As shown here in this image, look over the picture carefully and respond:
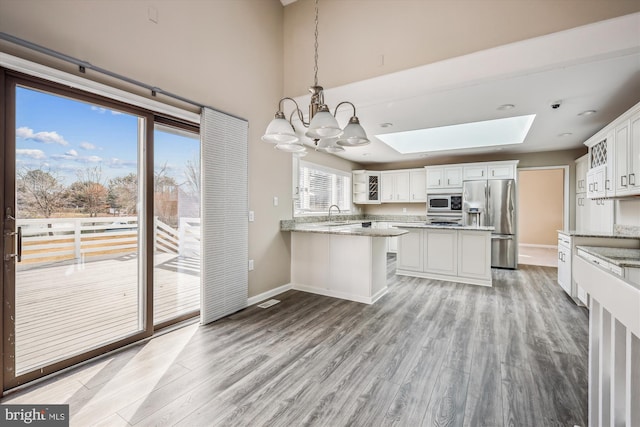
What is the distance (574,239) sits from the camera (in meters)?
3.70

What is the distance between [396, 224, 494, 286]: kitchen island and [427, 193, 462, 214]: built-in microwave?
2007mm

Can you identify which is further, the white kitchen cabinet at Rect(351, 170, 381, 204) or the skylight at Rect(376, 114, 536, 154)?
the white kitchen cabinet at Rect(351, 170, 381, 204)

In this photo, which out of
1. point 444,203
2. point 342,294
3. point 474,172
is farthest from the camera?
point 444,203

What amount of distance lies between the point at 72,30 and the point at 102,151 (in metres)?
0.86

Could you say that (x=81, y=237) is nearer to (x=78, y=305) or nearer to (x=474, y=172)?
(x=78, y=305)

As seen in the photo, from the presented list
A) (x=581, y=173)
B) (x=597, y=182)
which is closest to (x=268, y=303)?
(x=597, y=182)

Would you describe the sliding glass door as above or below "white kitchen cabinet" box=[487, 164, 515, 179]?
below

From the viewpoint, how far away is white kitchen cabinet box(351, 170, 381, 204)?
25.9 feet

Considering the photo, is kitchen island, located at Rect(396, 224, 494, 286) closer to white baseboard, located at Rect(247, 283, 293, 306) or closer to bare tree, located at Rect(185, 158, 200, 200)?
white baseboard, located at Rect(247, 283, 293, 306)

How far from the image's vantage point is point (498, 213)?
6.02 meters

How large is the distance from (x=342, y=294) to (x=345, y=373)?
1.78m

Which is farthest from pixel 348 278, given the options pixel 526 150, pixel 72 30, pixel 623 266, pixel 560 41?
pixel 526 150

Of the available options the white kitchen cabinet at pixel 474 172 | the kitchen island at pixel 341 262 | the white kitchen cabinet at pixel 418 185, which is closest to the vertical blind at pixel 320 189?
the kitchen island at pixel 341 262

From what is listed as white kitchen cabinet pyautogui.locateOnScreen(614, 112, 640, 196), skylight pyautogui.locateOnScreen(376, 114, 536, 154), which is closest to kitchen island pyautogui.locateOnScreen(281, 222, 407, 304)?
skylight pyautogui.locateOnScreen(376, 114, 536, 154)
